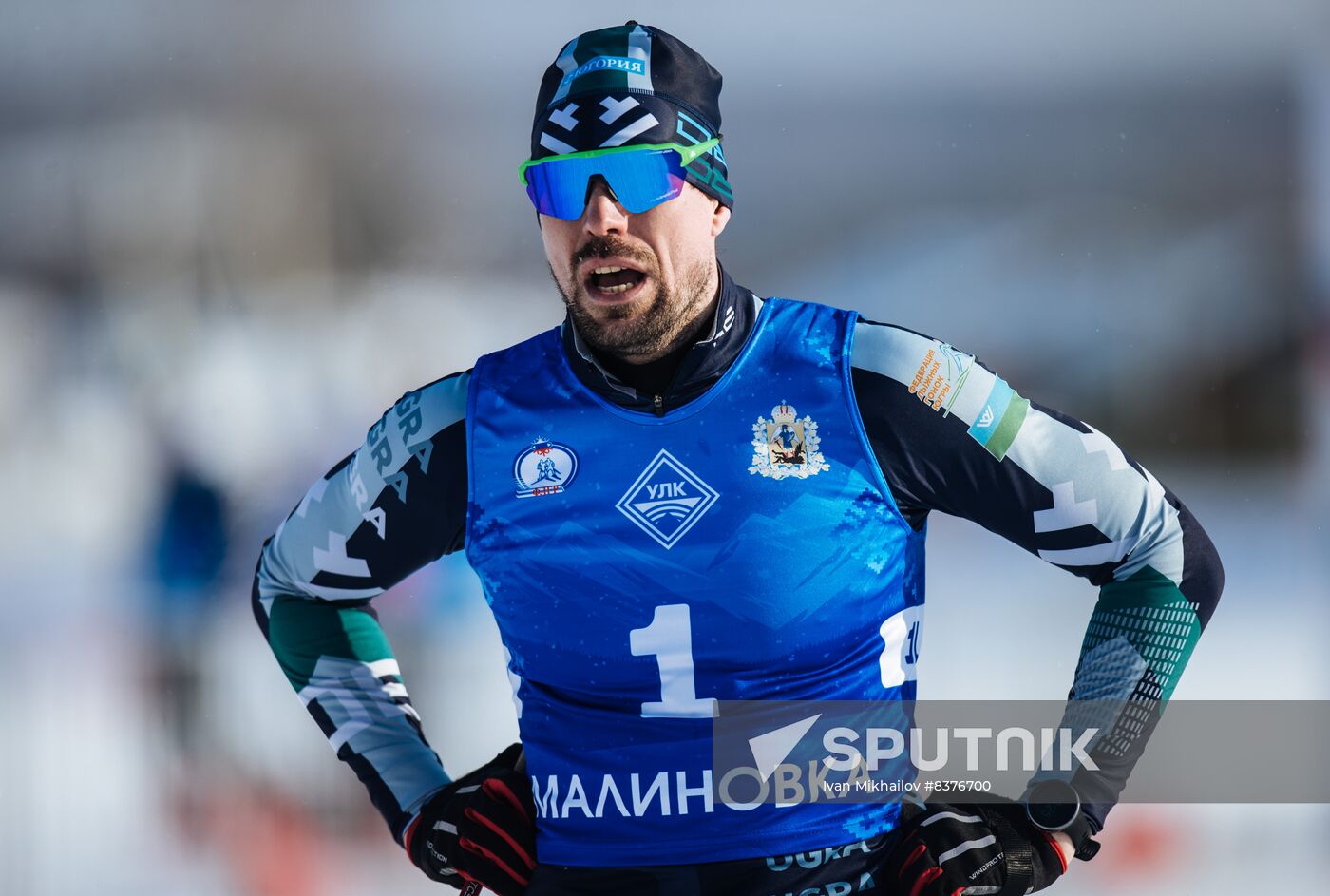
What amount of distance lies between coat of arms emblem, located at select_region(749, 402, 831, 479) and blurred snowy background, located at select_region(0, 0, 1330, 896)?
5.91 ft

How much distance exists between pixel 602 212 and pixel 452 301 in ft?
6.23

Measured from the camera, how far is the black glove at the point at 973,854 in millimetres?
1828

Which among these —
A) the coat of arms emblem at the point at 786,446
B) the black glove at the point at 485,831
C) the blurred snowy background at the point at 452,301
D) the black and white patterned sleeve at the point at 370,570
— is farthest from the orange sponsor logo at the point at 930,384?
the blurred snowy background at the point at 452,301

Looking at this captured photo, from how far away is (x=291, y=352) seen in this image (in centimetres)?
388

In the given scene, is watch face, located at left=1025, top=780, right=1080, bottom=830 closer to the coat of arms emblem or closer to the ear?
the coat of arms emblem

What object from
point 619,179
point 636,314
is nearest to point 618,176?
point 619,179

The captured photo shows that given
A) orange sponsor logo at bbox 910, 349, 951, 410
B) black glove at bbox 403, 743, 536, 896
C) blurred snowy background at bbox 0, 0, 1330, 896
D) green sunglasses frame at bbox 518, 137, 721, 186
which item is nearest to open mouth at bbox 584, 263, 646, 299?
green sunglasses frame at bbox 518, 137, 721, 186

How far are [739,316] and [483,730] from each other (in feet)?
6.78

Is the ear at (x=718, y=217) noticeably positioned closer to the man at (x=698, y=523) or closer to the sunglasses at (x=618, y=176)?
the man at (x=698, y=523)

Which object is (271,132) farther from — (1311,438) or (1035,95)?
(1311,438)

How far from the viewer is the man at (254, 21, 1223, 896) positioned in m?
1.87

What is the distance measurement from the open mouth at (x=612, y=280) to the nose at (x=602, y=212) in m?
0.06

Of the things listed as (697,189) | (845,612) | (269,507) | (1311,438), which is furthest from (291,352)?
(1311,438)

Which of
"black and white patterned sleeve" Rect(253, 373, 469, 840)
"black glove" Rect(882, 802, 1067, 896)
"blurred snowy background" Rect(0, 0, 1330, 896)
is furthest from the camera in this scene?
"blurred snowy background" Rect(0, 0, 1330, 896)
